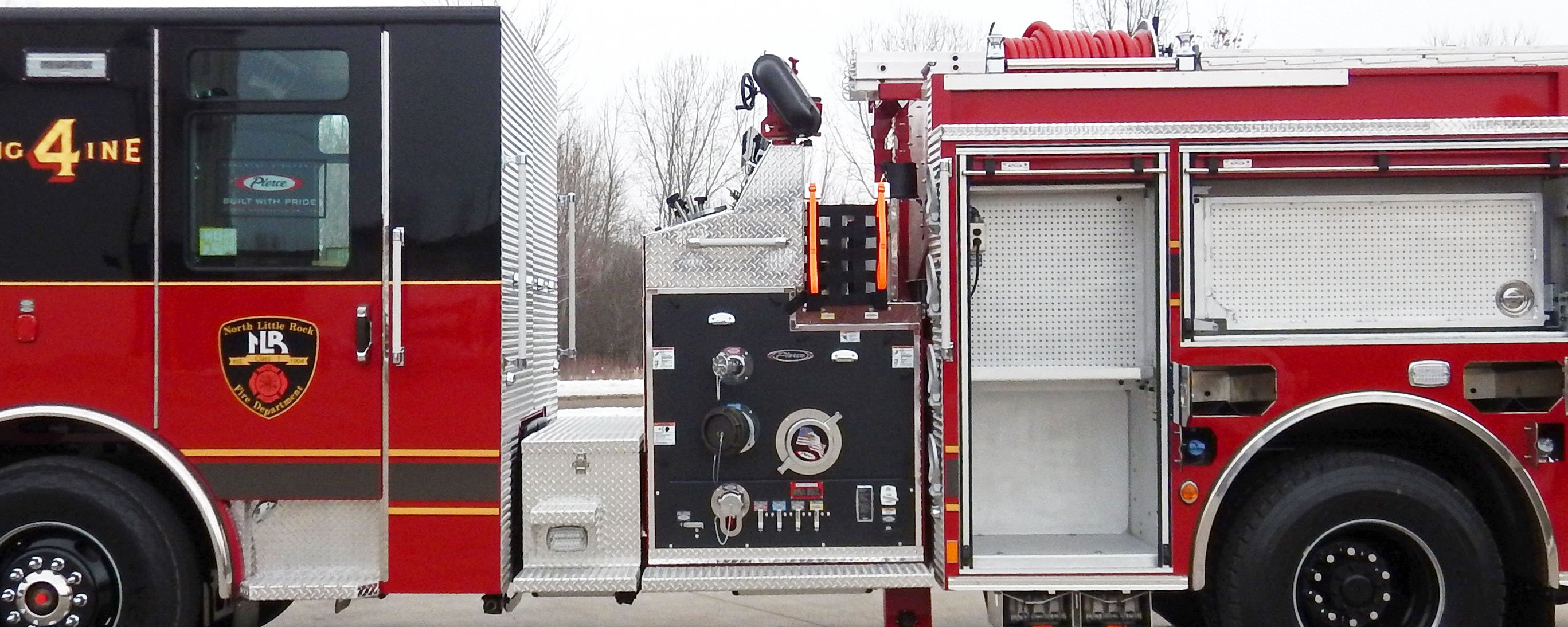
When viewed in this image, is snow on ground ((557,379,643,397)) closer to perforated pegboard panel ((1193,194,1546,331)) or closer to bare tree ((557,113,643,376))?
bare tree ((557,113,643,376))

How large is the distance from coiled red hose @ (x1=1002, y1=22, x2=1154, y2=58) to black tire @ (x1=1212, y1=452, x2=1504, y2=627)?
204 cm

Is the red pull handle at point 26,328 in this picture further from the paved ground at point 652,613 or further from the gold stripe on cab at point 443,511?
the paved ground at point 652,613

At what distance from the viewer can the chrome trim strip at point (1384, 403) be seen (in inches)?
174

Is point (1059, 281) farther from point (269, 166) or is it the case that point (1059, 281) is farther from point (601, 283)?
point (601, 283)

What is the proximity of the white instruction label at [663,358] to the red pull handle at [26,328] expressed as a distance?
8.22 feet

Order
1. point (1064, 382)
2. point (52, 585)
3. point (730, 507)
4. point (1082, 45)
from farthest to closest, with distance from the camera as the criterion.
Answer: point (1082, 45)
point (1064, 382)
point (730, 507)
point (52, 585)

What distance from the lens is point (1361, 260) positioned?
4590 millimetres

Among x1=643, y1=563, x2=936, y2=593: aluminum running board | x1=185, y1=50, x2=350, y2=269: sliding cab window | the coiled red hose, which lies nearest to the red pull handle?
x1=185, y1=50, x2=350, y2=269: sliding cab window

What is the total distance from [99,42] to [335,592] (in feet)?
8.15

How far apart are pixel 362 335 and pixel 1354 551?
4.23 m

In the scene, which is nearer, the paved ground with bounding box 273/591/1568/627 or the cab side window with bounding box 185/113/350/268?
the cab side window with bounding box 185/113/350/268

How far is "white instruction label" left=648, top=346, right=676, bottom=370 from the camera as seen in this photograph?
15.2 ft

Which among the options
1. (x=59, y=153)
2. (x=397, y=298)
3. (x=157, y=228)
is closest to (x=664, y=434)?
(x=397, y=298)

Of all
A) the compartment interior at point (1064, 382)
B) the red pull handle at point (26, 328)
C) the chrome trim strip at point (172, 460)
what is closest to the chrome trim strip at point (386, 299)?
the chrome trim strip at point (172, 460)
